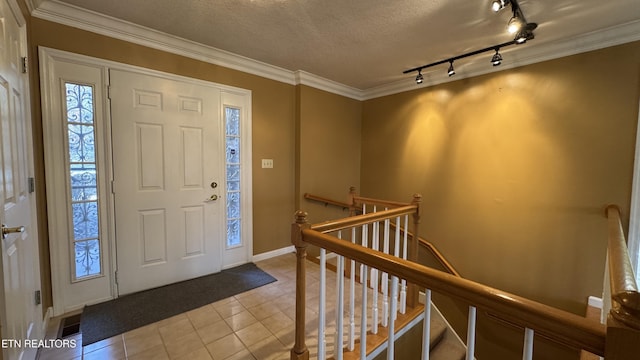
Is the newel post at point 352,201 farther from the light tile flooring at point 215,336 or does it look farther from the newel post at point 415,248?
the light tile flooring at point 215,336

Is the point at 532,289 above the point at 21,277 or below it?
below

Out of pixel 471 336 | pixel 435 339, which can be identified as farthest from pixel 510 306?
pixel 435 339

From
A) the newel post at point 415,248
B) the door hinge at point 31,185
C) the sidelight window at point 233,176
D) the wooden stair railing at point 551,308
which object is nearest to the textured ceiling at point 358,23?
the sidelight window at point 233,176

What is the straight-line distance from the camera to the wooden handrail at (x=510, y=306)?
0.68 meters

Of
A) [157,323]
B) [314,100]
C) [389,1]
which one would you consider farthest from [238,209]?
[389,1]

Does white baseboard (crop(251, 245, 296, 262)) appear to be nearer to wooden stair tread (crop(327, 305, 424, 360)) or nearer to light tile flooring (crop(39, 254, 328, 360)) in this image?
light tile flooring (crop(39, 254, 328, 360))

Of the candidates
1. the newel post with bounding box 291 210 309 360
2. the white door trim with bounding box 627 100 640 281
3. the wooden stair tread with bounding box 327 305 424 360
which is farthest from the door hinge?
the white door trim with bounding box 627 100 640 281

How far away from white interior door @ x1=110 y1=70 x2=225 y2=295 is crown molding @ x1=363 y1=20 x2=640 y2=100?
2742 mm

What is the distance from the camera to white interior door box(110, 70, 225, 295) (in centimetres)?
232

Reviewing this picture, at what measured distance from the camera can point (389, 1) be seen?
191 centimetres

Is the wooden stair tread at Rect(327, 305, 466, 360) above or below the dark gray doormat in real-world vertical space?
below

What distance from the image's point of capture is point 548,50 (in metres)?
2.55

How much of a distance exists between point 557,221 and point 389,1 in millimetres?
2615

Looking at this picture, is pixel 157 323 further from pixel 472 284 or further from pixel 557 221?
pixel 557 221
